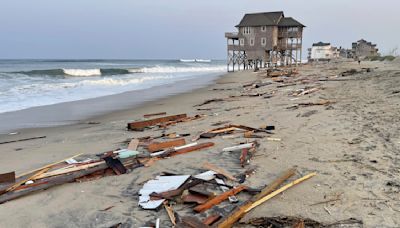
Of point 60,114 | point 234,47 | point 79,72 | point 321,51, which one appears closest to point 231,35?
point 234,47

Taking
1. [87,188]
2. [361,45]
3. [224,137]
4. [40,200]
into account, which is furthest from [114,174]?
[361,45]

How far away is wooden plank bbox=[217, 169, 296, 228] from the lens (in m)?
3.52

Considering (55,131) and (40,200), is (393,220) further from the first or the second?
(55,131)

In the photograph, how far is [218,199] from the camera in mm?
4062

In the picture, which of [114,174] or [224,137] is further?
[224,137]

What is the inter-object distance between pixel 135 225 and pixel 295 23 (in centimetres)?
5269

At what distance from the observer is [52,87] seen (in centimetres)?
2508

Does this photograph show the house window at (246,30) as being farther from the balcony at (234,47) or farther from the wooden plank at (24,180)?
the wooden plank at (24,180)

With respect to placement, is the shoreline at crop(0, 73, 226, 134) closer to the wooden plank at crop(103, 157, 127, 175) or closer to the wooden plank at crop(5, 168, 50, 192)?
the wooden plank at crop(5, 168, 50, 192)

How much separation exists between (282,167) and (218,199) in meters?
1.58

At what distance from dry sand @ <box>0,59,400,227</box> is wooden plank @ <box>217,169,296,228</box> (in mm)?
111

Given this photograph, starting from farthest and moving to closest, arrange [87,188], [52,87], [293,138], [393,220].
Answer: [52,87] < [293,138] < [87,188] < [393,220]

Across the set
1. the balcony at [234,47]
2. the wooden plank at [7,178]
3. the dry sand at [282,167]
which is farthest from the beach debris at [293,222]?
the balcony at [234,47]

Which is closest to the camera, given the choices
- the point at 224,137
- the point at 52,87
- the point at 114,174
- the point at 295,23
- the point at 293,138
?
the point at 114,174
